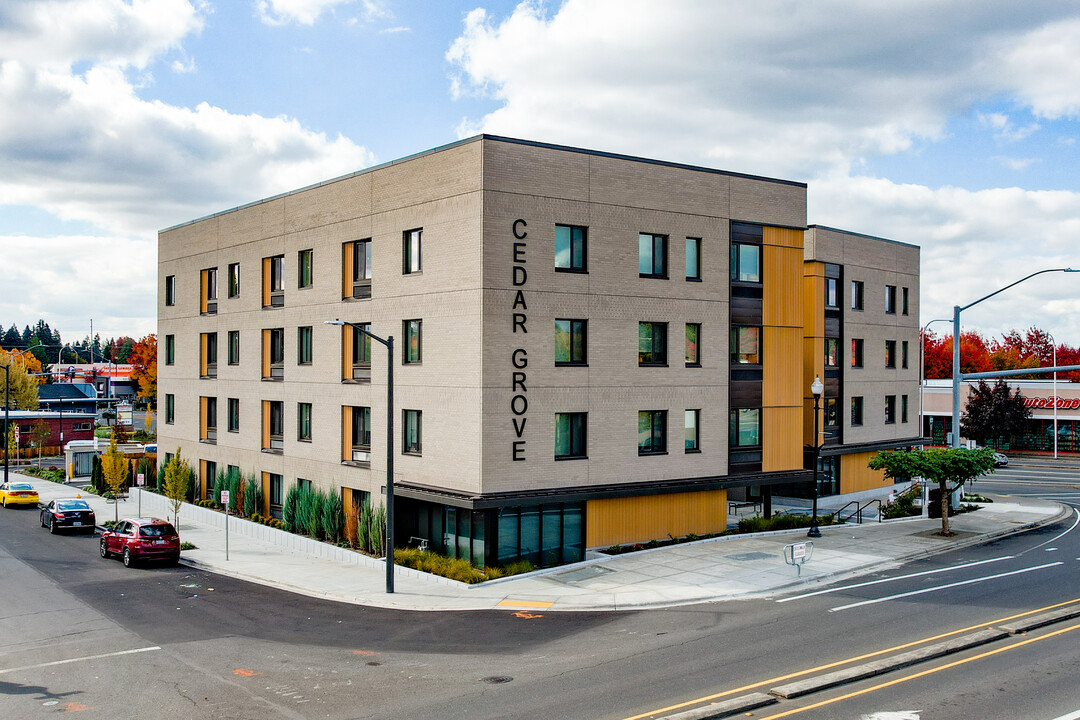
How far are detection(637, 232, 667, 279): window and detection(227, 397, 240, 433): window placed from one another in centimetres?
2247

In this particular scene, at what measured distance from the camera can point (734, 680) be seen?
15688mm

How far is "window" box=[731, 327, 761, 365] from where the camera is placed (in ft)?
112

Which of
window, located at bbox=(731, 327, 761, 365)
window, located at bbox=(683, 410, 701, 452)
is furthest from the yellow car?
window, located at bbox=(731, 327, 761, 365)

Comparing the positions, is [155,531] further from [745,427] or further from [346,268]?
[745,427]

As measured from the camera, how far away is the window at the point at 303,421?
122 ft

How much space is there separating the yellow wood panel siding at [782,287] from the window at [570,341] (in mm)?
8828

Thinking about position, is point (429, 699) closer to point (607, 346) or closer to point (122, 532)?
point (607, 346)

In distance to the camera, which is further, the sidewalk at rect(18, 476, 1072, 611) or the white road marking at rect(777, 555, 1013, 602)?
the sidewalk at rect(18, 476, 1072, 611)

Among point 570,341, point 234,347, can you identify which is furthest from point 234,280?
point 570,341

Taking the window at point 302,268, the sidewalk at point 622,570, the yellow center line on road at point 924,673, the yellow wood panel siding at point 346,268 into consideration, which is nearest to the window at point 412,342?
the yellow wood panel siding at point 346,268

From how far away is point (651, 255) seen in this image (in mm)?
31234

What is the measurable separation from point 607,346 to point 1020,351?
A: 315 feet

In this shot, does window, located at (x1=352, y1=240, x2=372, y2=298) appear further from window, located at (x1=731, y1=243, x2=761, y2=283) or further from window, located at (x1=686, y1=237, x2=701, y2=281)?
window, located at (x1=731, y1=243, x2=761, y2=283)

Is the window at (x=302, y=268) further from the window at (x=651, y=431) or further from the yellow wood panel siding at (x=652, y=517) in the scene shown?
the yellow wood panel siding at (x=652, y=517)
